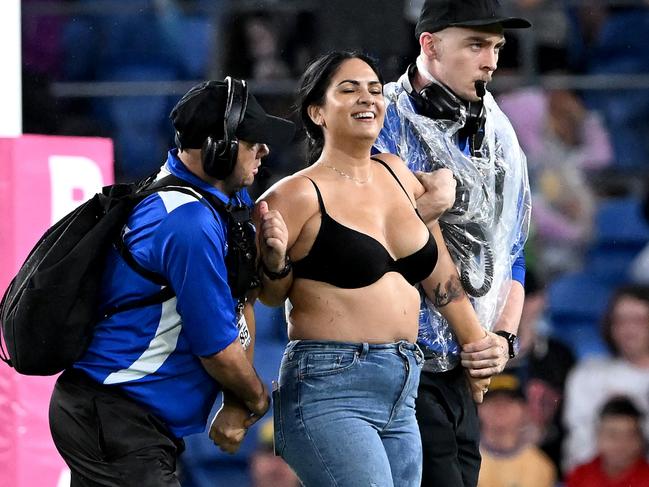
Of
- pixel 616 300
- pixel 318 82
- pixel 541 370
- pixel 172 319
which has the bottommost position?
pixel 541 370

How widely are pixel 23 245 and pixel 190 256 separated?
43.5 inches

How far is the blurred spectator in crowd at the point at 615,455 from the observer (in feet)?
19.9

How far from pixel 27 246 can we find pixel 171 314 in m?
0.99

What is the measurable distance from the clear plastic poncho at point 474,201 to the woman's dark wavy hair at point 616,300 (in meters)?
2.87

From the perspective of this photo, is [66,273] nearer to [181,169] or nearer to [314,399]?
[181,169]

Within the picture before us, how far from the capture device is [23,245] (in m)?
3.64

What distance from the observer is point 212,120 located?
2863mm

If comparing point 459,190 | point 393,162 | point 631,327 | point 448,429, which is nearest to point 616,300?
point 631,327

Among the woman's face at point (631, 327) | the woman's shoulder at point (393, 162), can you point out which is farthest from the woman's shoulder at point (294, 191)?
the woman's face at point (631, 327)

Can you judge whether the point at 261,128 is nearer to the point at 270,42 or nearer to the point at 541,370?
the point at 541,370

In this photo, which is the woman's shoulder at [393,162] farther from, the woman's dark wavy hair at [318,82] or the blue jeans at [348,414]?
the blue jeans at [348,414]

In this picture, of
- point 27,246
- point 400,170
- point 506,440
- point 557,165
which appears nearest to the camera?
point 400,170

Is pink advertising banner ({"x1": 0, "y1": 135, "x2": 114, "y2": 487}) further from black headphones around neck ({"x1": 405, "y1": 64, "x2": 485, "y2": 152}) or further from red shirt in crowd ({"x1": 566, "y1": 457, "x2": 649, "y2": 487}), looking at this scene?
red shirt in crowd ({"x1": 566, "y1": 457, "x2": 649, "y2": 487})

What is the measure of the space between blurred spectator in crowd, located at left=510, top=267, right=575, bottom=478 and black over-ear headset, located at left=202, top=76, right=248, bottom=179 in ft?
11.6
